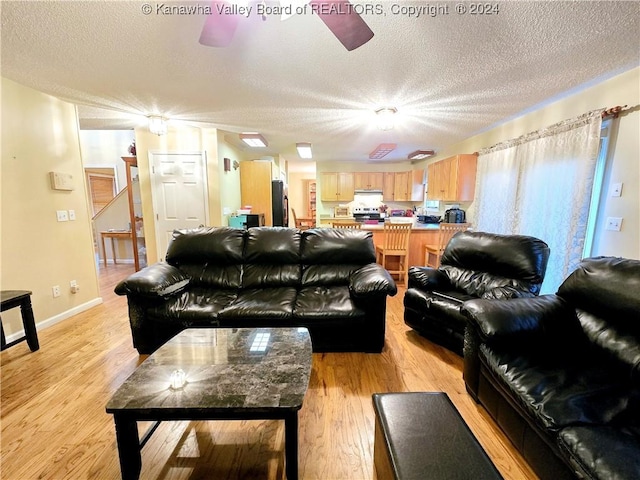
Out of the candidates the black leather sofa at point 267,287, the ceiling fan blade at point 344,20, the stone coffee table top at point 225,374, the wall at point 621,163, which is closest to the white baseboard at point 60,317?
the black leather sofa at point 267,287

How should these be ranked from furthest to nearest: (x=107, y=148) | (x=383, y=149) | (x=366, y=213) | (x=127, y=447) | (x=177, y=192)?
(x=366, y=213), (x=107, y=148), (x=383, y=149), (x=177, y=192), (x=127, y=447)

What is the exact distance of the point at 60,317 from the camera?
273cm

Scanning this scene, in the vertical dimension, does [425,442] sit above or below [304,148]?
below

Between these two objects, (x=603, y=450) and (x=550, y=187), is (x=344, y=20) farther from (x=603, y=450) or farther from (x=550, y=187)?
(x=550, y=187)

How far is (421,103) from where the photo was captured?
2867 millimetres

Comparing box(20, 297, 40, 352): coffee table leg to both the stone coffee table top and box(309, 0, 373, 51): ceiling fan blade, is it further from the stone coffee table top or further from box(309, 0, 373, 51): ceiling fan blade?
box(309, 0, 373, 51): ceiling fan blade

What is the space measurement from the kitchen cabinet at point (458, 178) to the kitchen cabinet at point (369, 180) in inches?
74.0

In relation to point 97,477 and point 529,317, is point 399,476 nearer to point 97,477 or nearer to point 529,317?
point 529,317

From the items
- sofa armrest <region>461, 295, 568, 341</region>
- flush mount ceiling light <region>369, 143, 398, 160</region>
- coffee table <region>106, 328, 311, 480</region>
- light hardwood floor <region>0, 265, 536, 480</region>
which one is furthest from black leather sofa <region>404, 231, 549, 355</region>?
flush mount ceiling light <region>369, 143, 398, 160</region>

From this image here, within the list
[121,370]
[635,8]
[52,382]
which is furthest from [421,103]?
[52,382]

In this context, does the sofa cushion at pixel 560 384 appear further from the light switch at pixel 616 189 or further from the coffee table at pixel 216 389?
the light switch at pixel 616 189

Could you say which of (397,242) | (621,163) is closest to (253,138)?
(397,242)

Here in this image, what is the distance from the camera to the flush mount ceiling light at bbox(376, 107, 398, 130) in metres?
2.95

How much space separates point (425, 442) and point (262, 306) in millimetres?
1430
